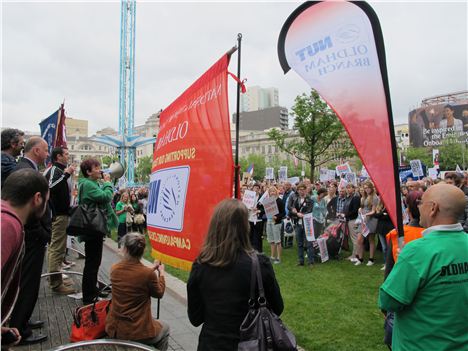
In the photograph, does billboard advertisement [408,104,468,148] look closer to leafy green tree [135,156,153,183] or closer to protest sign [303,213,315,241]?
leafy green tree [135,156,153,183]

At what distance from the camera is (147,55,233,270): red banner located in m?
3.26

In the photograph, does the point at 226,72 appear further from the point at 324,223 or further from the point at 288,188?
the point at 288,188

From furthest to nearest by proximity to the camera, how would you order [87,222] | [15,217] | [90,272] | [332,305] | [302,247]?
1. [302,247]
2. [332,305]
3. [90,272]
4. [87,222]
5. [15,217]

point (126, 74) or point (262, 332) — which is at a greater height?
point (126, 74)

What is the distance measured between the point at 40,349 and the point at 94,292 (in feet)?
4.12

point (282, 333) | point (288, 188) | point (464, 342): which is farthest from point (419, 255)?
point (288, 188)

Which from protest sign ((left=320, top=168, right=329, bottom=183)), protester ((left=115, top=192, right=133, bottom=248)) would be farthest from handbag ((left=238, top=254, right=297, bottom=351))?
protest sign ((left=320, top=168, right=329, bottom=183))

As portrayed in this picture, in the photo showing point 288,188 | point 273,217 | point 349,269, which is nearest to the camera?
point 349,269

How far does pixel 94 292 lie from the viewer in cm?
525

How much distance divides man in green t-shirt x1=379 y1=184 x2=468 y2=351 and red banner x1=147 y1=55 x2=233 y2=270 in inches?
56.7

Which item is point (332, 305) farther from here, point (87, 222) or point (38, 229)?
point (38, 229)

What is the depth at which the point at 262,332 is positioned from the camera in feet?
7.22

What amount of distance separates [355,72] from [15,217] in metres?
2.21

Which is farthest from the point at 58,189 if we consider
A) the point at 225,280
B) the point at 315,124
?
the point at 315,124
